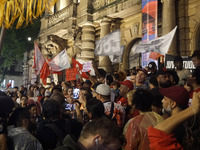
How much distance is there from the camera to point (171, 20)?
28.7 ft

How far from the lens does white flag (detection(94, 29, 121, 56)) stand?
23.5 ft

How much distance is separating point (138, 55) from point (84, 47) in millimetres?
3682

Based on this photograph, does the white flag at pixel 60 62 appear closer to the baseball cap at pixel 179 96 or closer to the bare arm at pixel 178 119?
the baseball cap at pixel 179 96

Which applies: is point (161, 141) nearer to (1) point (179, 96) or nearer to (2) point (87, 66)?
(1) point (179, 96)

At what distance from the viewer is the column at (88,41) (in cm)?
1292

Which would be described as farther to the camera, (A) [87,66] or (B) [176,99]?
(A) [87,66]

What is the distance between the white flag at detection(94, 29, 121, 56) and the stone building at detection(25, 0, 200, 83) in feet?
8.86

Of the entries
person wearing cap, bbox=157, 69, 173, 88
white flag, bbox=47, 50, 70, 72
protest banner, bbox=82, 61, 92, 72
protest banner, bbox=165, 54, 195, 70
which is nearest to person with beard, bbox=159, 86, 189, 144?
person wearing cap, bbox=157, 69, 173, 88

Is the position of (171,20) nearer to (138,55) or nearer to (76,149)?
(138,55)

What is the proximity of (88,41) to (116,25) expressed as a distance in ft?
7.22

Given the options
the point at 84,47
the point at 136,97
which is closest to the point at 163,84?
the point at 136,97

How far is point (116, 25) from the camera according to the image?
1236 centimetres

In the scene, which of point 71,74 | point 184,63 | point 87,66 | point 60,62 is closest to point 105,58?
point 60,62

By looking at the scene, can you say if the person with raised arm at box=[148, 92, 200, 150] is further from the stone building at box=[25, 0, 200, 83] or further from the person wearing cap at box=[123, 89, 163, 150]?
the stone building at box=[25, 0, 200, 83]
